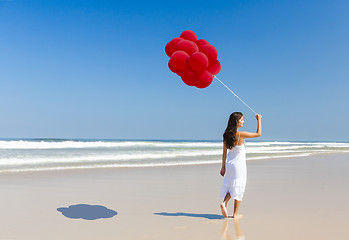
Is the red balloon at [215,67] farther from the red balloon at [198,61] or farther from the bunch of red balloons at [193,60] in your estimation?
the red balloon at [198,61]

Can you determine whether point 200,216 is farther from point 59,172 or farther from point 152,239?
point 59,172

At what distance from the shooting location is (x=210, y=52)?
501cm

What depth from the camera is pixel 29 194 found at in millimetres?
6086

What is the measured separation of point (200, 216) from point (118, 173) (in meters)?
5.02

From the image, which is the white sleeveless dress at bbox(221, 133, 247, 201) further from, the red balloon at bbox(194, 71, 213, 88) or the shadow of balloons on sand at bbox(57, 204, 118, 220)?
the shadow of balloons on sand at bbox(57, 204, 118, 220)

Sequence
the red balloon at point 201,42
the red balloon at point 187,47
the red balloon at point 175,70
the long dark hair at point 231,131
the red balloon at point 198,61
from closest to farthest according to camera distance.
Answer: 1. the long dark hair at point 231,131
2. the red balloon at point 198,61
3. the red balloon at point 187,47
4. the red balloon at point 175,70
5. the red balloon at point 201,42

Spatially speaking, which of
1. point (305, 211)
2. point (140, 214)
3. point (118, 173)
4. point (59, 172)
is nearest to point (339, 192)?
point (305, 211)

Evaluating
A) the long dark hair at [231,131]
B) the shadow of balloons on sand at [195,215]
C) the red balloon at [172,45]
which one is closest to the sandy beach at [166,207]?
the shadow of balloons on sand at [195,215]

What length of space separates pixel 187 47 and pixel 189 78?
1.60 feet

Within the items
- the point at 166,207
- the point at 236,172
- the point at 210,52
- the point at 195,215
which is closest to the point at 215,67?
the point at 210,52

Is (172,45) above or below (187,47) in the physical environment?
above

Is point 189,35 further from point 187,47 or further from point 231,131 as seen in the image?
point 231,131

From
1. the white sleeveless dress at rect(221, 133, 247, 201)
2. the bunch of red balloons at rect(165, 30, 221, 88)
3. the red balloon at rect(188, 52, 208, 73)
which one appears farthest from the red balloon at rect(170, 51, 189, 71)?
the white sleeveless dress at rect(221, 133, 247, 201)

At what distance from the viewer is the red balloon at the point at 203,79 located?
4992mm
